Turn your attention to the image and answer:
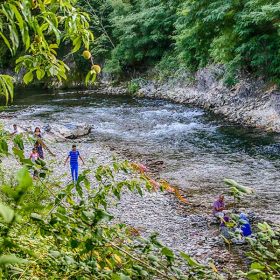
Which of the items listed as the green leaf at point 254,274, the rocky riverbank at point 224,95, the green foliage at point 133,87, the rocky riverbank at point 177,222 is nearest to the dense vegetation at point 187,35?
the rocky riverbank at point 224,95

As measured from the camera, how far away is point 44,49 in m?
2.12

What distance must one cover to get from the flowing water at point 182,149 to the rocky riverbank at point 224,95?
0.87 m

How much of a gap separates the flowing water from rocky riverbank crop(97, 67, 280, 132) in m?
0.87

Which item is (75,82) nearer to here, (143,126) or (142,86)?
(142,86)

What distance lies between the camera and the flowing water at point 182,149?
9.25 metres

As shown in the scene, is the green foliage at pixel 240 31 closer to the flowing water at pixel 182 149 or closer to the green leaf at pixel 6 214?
the flowing water at pixel 182 149

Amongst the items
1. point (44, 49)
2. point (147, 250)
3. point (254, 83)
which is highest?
point (44, 49)

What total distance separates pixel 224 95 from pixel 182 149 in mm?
7159

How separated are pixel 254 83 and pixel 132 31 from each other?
47.4 ft

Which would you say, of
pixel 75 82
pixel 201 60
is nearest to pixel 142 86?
pixel 201 60

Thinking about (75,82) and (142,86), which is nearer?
(142,86)

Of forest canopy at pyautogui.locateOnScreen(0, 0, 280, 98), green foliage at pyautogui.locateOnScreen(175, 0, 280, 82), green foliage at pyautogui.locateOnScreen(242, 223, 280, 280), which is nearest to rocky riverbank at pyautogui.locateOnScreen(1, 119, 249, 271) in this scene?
forest canopy at pyautogui.locateOnScreen(0, 0, 280, 98)

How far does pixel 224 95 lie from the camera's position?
20.5m

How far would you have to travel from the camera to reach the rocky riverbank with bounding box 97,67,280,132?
660 inches
